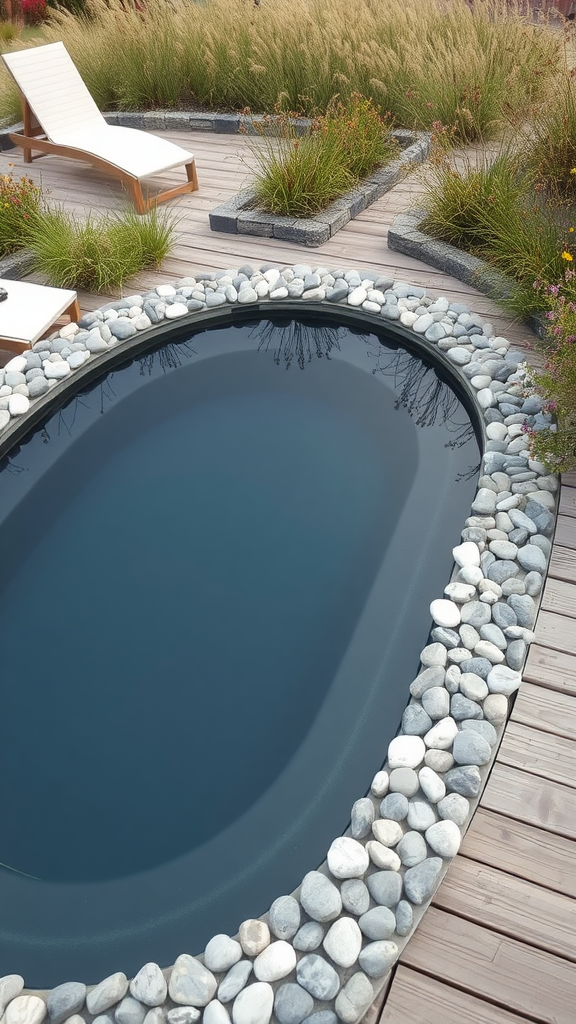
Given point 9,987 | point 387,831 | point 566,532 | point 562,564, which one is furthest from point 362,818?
point 566,532

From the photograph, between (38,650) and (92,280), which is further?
(92,280)

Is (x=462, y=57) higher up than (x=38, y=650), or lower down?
higher up

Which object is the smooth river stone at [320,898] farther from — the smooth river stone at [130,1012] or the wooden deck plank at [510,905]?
the smooth river stone at [130,1012]

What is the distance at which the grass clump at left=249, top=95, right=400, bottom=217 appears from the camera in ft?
13.9

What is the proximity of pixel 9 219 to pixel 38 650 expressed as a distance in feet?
9.10

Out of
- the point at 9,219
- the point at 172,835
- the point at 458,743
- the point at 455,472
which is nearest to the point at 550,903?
the point at 458,743

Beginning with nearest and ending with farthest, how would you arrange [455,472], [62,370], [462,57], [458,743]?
[458,743] → [455,472] → [62,370] → [462,57]

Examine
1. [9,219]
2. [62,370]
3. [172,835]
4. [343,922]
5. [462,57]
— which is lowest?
[172,835]

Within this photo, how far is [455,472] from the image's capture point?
9.41ft

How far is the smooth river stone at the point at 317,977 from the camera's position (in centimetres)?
152

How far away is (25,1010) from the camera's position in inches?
62.2

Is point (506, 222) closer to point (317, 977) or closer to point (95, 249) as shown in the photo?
point (95, 249)

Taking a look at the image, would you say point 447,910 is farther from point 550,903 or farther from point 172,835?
point 172,835

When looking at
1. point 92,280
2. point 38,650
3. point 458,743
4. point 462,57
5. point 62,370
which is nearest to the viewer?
point 458,743
